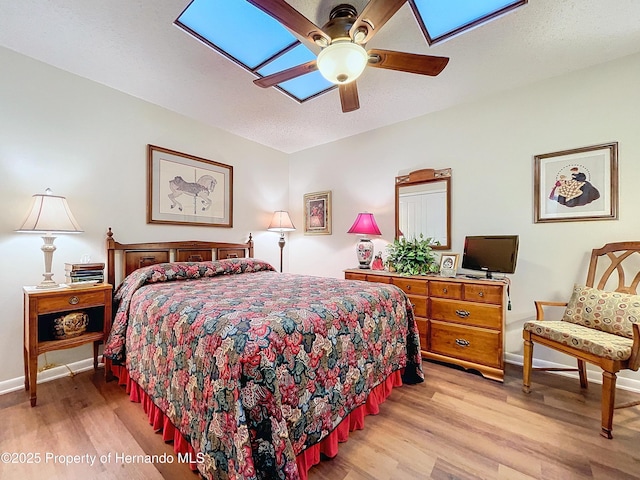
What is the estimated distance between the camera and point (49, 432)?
65.3 inches

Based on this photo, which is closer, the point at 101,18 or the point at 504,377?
the point at 101,18

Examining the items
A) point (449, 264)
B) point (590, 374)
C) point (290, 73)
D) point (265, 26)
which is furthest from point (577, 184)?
point (265, 26)

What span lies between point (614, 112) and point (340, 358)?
289 centimetres

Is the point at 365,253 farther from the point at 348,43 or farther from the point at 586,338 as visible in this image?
the point at 348,43

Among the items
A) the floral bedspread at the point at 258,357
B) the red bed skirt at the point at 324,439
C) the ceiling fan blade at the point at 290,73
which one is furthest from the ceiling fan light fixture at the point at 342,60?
the red bed skirt at the point at 324,439

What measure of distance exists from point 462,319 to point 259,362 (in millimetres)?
2004

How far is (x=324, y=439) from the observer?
1438mm

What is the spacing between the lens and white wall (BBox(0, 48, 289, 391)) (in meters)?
2.16

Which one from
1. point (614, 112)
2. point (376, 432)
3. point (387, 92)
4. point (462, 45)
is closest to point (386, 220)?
point (387, 92)

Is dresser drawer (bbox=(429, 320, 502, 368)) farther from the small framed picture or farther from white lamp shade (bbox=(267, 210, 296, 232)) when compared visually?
white lamp shade (bbox=(267, 210, 296, 232))

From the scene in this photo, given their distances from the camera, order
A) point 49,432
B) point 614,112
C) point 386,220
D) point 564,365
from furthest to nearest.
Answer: point 386,220 < point 564,365 < point 614,112 < point 49,432

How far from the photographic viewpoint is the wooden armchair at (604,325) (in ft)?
5.30

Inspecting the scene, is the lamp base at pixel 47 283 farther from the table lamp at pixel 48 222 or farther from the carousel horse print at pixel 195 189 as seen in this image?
the carousel horse print at pixel 195 189

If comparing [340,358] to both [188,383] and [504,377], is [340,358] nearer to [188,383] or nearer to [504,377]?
[188,383]
